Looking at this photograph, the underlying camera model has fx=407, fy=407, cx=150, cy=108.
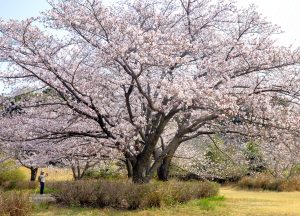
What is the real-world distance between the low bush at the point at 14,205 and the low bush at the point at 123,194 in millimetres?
3542

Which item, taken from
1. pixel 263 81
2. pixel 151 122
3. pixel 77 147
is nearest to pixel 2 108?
pixel 77 147

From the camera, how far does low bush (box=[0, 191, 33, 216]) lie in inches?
301

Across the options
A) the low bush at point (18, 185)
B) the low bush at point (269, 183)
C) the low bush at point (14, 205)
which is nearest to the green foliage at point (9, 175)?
the low bush at point (18, 185)

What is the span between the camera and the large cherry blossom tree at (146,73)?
397 inches

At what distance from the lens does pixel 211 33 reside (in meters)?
13.1

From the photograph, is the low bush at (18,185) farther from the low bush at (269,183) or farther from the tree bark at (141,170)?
the tree bark at (141,170)

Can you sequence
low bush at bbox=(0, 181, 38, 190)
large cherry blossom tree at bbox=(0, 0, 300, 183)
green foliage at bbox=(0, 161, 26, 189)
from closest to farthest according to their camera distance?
large cherry blossom tree at bbox=(0, 0, 300, 183)
low bush at bbox=(0, 181, 38, 190)
green foliage at bbox=(0, 161, 26, 189)

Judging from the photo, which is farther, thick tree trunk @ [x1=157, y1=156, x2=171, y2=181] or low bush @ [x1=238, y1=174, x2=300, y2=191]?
low bush @ [x1=238, y1=174, x2=300, y2=191]

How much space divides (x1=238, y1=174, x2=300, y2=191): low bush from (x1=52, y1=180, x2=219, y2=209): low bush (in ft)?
38.6

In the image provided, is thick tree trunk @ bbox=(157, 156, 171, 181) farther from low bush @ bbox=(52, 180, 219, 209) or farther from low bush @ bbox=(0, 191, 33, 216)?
low bush @ bbox=(0, 191, 33, 216)

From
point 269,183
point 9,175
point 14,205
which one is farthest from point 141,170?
point 9,175

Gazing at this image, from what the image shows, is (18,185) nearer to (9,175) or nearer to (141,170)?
(9,175)

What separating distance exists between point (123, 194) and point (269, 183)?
14708 mm

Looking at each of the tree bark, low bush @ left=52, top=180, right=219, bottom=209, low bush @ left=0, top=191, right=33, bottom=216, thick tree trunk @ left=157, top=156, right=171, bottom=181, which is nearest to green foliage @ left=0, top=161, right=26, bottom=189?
thick tree trunk @ left=157, top=156, right=171, bottom=181
